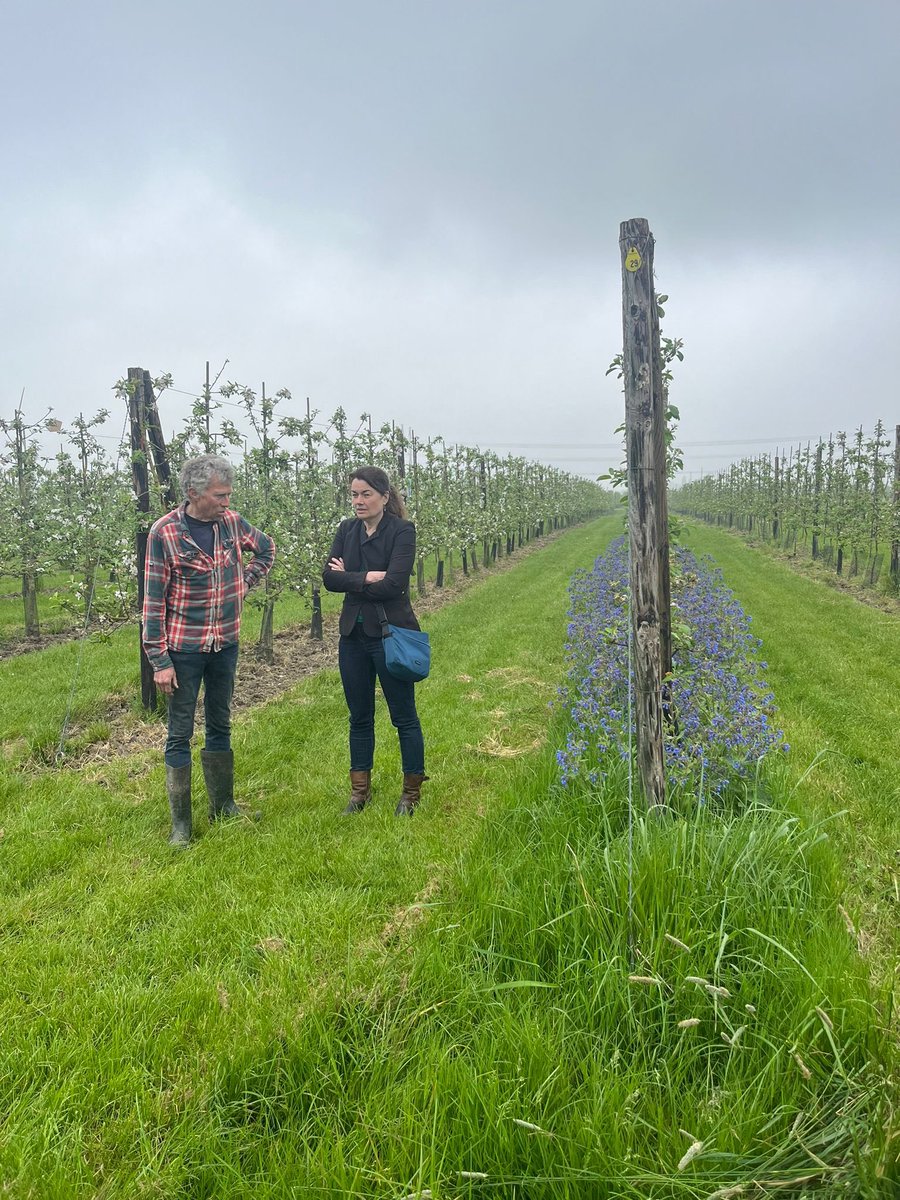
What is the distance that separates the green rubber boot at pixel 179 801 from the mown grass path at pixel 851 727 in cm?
329

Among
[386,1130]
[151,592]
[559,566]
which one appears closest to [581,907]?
[386,1130]

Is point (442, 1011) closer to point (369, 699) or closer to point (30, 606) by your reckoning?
point (369, 699)

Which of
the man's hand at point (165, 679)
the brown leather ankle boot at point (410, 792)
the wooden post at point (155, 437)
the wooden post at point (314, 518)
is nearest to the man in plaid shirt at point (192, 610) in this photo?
the man's hand at point (165, 679)

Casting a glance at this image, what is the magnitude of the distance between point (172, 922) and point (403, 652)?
172 cm

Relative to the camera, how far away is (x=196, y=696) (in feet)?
12.4

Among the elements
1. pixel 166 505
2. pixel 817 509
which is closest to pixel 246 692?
pixel 166 505

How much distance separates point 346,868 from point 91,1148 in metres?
1.55

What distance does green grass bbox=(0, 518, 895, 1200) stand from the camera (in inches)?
64.6

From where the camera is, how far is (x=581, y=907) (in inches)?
95.4

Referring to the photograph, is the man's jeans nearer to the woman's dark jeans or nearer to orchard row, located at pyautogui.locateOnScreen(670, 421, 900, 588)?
the woman's dark jeans

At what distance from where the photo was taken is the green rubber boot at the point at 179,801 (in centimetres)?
364

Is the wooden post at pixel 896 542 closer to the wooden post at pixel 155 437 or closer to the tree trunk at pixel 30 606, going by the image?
the wooden post at pixel 155 437

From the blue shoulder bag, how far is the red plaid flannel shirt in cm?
92

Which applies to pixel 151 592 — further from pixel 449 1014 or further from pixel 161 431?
pixel 161 431
